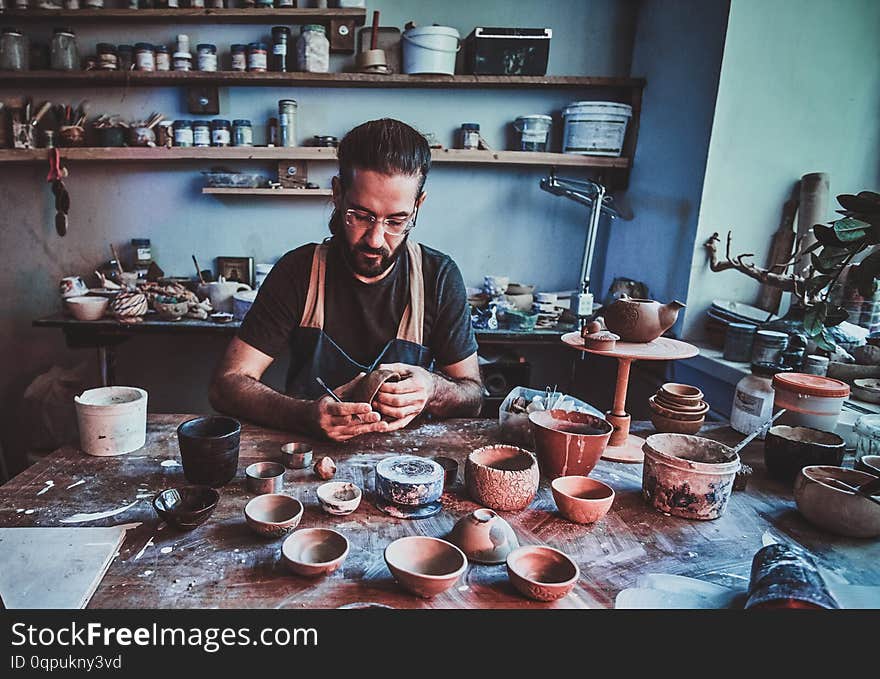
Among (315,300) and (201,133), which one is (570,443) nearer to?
(315,300)

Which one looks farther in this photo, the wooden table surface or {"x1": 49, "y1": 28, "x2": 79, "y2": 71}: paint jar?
{"x1": 49, "y1": 28, "x2": 79, "y2": 71}: paint jar

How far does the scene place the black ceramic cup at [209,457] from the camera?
136 centimetres

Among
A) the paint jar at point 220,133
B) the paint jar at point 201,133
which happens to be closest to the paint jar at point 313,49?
the paint jar at point 220,133

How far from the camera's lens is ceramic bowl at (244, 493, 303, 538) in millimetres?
1164

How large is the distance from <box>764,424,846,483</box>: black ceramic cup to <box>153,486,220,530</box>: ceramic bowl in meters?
1.52

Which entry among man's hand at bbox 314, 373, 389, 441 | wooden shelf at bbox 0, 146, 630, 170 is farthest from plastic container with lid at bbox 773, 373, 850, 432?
wooden shelf at bbox 0, 146, 630, 170

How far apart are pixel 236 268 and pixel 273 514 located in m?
3.20

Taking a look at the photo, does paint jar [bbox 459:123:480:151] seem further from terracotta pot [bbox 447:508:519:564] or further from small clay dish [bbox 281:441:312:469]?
terracotta pot [bbox 447:508:519:564]

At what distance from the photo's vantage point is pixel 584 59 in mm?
4027

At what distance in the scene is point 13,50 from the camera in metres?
3.66

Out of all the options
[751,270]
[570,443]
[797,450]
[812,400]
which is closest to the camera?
[570,443]

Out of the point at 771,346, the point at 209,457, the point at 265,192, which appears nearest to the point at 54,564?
the point at 209,457

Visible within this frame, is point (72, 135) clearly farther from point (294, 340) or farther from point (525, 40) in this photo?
point (525, 40)

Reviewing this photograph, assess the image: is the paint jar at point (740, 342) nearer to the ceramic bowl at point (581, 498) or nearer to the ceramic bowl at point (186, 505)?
the ceramic bowl at point (581, 498)
